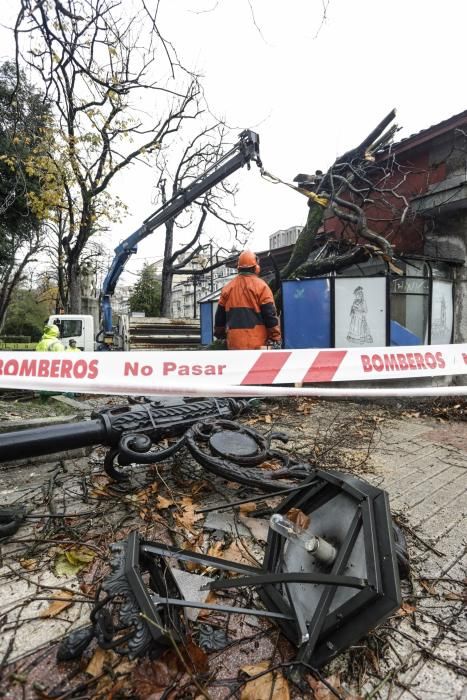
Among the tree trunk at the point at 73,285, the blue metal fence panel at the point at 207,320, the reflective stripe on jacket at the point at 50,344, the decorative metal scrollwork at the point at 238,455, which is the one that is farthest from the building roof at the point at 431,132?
the tree trunk at the point at 73,285

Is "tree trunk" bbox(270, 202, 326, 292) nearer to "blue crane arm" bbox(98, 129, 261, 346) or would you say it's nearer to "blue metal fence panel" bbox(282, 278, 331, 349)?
"blue metal fence panel" bbox(282, 278, 331, 349)

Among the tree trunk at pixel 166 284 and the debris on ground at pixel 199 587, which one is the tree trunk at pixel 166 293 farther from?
the debris on ground at pixel 199 587

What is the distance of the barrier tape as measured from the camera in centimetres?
257

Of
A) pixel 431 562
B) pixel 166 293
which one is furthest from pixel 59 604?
pixel 166 293

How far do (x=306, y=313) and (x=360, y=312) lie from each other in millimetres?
1153

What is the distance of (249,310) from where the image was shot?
16.9ft

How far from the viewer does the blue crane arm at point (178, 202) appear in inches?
342

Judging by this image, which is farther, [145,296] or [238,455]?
[145,296]

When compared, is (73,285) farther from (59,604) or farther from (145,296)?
(145,296)

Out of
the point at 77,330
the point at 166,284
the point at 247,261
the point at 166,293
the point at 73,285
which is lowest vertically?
the point at 77,330

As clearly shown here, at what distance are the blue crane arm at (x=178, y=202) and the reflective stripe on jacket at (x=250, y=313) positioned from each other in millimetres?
5012

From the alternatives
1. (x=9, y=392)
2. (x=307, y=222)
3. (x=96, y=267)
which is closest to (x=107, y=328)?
(x=9, y=392)

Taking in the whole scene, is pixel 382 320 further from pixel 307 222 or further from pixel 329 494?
pixel 329 494

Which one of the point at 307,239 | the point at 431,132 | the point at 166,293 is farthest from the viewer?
the point at 166,293
